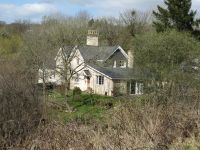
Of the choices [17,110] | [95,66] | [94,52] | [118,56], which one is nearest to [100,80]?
[95,66]

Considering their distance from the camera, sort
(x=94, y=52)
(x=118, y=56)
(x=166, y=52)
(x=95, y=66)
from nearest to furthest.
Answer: (x=166, y=52) < (x=94, y=52) < (x=95, y=66) < (x=118, y=56)

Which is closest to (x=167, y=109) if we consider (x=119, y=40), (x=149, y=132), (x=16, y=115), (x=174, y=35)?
(x=149, y=132)

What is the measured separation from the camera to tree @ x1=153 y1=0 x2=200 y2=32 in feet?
165

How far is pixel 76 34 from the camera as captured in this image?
4909 cm

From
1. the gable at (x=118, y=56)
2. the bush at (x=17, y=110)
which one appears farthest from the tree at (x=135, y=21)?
the bush at (x=17, y=110)

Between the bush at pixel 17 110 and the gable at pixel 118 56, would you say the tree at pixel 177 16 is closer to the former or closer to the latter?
the gable at pixel 118 56

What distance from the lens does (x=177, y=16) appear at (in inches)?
1989

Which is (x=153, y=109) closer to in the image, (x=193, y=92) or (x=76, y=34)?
(x=193, y=92)

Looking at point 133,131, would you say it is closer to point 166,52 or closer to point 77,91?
point 166,52

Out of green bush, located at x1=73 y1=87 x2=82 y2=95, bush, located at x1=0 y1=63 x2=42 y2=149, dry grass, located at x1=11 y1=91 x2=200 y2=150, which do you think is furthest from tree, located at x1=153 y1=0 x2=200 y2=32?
dry grass, located at x1=11 y1=91 x2=200 y2=150

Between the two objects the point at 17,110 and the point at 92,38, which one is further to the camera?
the point at 92,38

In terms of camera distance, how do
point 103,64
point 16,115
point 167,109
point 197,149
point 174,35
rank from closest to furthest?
point 197,149, point 167,109, point 16,115, point 174,35, point 103,64

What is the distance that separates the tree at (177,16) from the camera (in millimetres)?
50406

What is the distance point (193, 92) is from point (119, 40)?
211 feet
